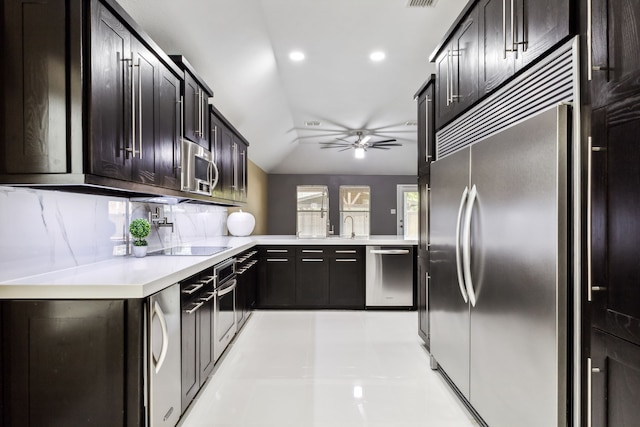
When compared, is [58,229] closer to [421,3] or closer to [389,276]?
[421,3]

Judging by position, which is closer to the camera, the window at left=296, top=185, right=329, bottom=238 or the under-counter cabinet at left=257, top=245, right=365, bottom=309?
the under-counter cabinet at left=257, top=245, right=365, bottom=309

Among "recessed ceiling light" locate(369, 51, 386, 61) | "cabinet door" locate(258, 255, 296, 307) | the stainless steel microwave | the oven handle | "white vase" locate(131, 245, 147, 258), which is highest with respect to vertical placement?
"recessed ceiling light" locate(369, 51, 386, 61)

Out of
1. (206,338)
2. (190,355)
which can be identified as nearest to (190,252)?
(206,338)

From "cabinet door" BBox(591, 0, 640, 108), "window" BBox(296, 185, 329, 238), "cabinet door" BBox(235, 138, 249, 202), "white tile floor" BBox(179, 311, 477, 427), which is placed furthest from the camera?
"window" BBox(296, 185, 329, 238)

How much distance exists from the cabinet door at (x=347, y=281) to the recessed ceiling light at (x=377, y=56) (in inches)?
93.5

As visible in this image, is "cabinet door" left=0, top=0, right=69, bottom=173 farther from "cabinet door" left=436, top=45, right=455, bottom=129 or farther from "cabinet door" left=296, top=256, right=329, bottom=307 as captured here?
"cabinet door" left=296, top=256, right=329, bottom=307

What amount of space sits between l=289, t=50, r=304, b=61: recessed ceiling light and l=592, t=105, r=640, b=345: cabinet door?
353 centimetres

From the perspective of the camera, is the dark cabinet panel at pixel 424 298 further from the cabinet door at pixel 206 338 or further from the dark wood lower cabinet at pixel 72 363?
the dark wood lower cabinet at pixel 72 363

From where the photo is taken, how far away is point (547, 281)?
1.43 m

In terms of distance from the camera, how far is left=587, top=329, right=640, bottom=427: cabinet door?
108 cm

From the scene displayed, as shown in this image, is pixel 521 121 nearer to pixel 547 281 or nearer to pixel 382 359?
pixel 547 281

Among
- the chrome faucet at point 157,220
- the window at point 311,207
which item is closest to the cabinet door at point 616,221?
the chrome faucet at point 157,220

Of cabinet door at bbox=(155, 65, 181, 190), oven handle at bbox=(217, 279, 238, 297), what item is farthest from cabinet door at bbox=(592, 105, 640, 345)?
oven handle at bbox=(217, 279, 238, 297)

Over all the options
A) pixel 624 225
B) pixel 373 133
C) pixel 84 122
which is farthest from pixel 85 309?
pixel 373 133
